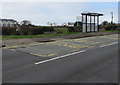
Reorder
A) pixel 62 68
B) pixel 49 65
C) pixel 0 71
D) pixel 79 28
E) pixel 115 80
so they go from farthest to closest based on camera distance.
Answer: pixel 79 28 → pixel 49 65 → pixel 62 68 → pixel 0 71 → pixel 115 80

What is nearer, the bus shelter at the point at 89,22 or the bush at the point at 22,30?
the bush at the point at 22,30

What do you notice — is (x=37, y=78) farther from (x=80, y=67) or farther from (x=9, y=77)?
(x=80, y=67)

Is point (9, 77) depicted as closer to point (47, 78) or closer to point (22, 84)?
point (22, 84)

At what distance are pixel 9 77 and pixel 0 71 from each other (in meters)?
0.94

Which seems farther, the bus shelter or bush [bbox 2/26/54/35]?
the bus shelter

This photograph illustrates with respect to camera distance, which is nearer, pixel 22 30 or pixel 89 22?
pixel 22 30

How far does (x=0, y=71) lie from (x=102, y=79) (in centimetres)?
400

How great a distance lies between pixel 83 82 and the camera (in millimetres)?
A: 5492

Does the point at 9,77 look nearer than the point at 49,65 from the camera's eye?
Yes

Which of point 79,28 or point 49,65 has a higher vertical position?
point 79,28

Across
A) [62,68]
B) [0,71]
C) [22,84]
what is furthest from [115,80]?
[0,71]

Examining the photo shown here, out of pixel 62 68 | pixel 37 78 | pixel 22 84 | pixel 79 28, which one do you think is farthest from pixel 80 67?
pixel 79 28

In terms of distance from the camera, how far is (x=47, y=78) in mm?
5820

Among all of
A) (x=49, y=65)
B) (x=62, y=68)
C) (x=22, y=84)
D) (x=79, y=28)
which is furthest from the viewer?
(x=79, y=28)
